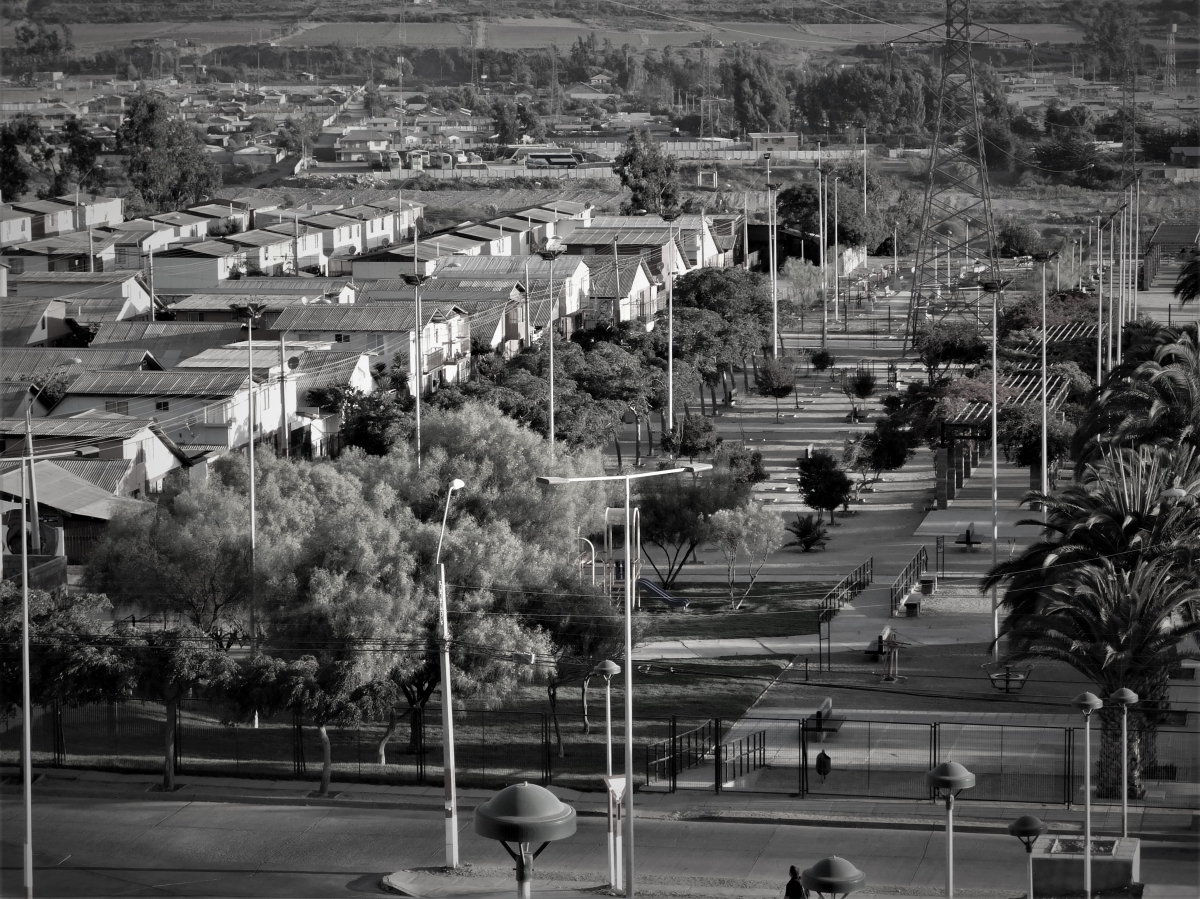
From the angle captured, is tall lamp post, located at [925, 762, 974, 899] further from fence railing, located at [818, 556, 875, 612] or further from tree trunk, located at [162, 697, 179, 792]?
fence railing, located at [818, 556, 875, 612]

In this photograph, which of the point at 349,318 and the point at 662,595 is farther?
the point at 349,318

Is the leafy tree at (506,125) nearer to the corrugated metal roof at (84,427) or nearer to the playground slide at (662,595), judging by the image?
the corrugated metal roof at (84,427)

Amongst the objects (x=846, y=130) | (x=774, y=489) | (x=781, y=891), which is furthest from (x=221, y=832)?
(x=846, y=130)

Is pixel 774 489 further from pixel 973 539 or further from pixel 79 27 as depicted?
pixel 79 27

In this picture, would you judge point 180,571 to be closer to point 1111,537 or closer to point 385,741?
point 385,741

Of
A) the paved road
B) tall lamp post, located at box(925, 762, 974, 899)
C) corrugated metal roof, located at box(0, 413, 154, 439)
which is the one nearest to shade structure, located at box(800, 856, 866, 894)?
tall lamp post, located at box(925, 762, 974, 899)

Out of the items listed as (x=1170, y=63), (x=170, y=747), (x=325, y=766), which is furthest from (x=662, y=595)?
(x=1170, y=63)

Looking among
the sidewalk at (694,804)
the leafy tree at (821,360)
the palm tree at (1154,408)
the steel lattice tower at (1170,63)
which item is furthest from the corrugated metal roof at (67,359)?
the steel lattice tower at (1170,63)
